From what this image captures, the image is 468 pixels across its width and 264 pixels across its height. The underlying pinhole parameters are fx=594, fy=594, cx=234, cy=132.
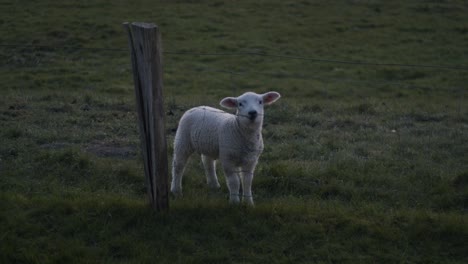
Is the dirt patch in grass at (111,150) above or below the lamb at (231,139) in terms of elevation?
below

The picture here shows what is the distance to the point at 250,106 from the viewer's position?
22.4 ft

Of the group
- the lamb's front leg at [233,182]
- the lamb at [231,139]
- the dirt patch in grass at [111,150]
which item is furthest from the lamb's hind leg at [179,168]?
the dirt patch in grass at [111,150]

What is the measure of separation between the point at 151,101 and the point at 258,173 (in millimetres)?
2617

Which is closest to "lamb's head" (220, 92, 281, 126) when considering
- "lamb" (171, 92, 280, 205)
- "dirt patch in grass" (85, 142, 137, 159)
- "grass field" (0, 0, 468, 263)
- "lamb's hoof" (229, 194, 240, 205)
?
"lamb" (171, 92, 280, 205)

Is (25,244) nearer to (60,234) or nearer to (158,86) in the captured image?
(60,234)

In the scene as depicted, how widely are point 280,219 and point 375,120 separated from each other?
701 cm

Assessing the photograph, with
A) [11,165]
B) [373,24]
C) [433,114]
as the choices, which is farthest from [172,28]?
[11,165]

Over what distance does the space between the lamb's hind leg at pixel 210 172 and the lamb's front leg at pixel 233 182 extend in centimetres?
84

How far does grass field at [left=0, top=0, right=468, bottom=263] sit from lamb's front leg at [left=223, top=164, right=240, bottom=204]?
0.18 meters

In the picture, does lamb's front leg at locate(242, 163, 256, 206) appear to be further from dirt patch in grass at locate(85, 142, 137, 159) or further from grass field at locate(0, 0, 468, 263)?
dirt patch in grass at locate(85, 142, 137, 159)

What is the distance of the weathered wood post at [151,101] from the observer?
6.01m

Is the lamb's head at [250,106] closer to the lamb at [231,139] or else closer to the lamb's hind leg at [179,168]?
the lamb at [231,139]

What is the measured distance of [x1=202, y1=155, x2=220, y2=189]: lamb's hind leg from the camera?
25.6ft

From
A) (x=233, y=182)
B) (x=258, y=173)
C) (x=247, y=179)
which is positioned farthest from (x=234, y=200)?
(x=258, y=173)
